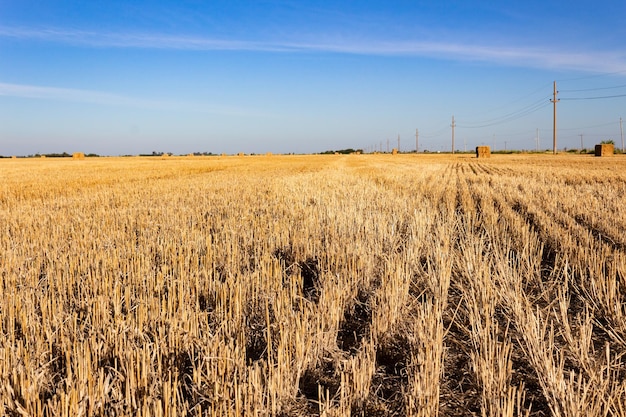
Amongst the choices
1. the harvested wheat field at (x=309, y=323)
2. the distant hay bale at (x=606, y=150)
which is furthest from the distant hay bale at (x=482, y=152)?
the harvested wheat field at (x=309, y=323)

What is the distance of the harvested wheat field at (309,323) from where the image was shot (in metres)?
2.06

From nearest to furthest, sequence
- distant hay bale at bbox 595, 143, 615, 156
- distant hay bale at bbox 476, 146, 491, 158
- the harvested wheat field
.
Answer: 1. the harvested wheat field
2. distant hay bale at bbox 595, 143, 615, 156
3. distant hay bale at bbox 476, 146, 491, 158

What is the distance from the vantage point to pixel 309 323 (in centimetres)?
280

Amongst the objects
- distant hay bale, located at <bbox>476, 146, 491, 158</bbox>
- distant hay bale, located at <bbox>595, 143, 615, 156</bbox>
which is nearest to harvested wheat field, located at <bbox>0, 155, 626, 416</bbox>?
distant hay bale, located at <bbox>595, 143, 615, 156</bbox>

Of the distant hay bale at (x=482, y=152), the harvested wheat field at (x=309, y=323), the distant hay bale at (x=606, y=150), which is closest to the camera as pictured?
the harvested wheat field at (x=309, y=323)

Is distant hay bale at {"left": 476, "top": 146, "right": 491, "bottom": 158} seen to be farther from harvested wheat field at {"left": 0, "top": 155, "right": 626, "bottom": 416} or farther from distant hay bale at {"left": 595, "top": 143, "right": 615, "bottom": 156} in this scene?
harvested wheat field at {"left": 0, "top": 155, "right": 626, "bottom": 416}

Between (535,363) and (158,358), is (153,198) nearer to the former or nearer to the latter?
(158,358)

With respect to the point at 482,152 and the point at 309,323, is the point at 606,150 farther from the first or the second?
the point at 309,323

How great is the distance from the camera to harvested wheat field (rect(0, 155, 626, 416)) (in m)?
2.06

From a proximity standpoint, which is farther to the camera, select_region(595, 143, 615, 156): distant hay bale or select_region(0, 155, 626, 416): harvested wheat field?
select_region(595, 143, 615, 156): distant hay bale

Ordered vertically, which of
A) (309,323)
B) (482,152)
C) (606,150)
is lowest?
(309,323)

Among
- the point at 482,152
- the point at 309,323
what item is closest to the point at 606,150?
the point at 482,152

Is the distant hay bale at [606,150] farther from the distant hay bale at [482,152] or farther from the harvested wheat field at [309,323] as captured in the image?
the harvested wheat field at [309,323]

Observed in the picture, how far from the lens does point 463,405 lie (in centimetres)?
217
